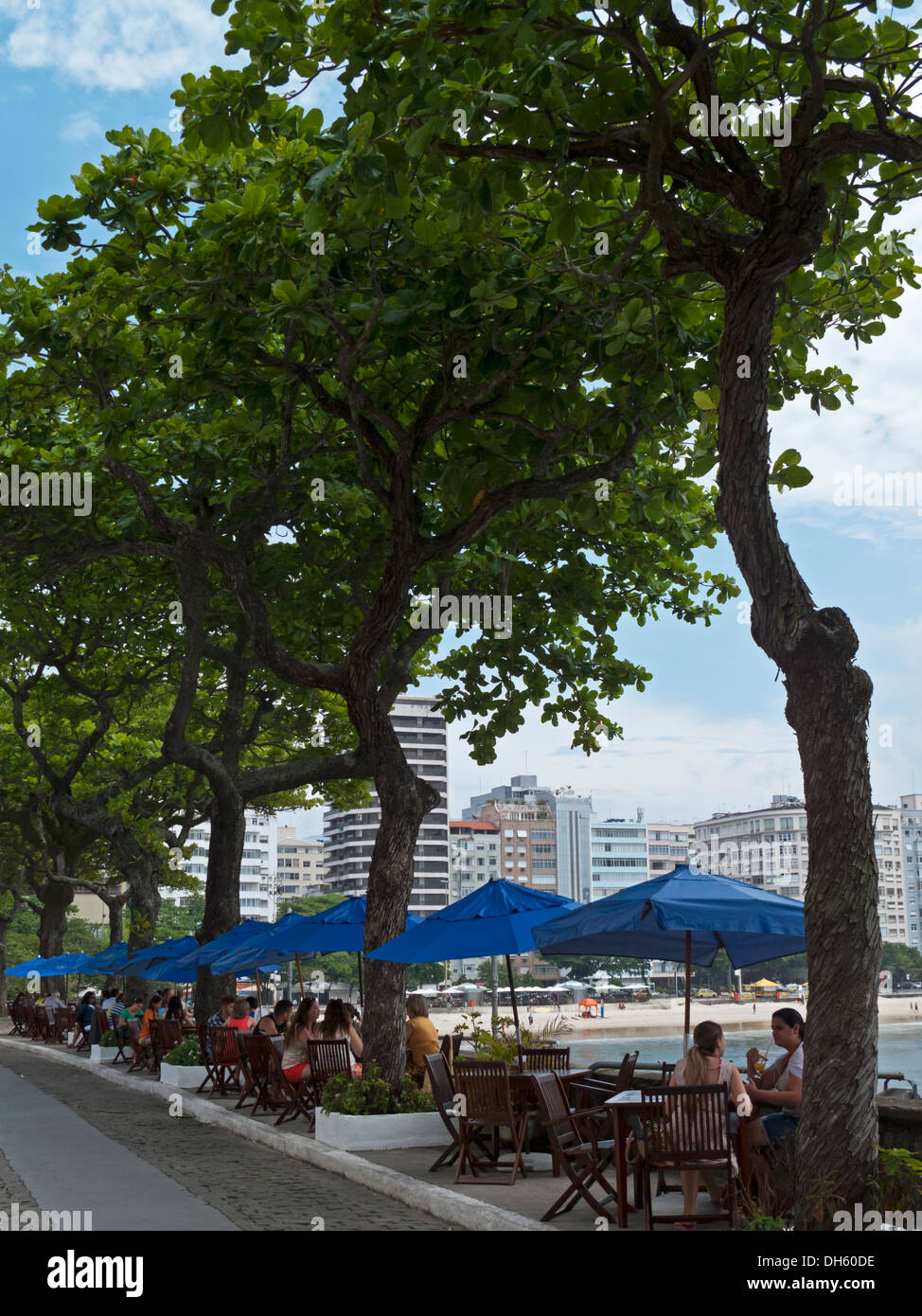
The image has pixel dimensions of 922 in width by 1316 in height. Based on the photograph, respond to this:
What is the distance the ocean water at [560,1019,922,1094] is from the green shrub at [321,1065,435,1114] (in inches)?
1780

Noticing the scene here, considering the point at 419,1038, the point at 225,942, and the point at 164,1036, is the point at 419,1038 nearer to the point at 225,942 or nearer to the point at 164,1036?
the point at 225,942

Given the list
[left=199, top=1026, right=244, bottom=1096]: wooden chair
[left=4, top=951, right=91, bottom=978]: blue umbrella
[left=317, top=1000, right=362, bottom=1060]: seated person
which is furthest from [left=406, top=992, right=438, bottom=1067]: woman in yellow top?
[left=4, top=951, right=91, bottom=978]: blue umbrella

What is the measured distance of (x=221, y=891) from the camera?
22781 mm

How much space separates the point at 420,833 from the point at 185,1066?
506 feet

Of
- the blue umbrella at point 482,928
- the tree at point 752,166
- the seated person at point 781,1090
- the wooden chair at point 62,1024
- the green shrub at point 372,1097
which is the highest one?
the tree at point 752,166

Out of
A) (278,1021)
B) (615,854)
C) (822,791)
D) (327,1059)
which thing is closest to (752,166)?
(822,791)

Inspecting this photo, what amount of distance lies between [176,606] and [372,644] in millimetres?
7103

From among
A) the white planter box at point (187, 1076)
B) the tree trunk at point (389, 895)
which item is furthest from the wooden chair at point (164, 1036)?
the tree trunk at point (389, 895)

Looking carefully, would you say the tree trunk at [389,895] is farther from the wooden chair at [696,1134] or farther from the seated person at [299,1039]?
the wooden chair at [696,1134]

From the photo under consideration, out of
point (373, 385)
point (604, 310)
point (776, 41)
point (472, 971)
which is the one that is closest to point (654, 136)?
point (776, 41)

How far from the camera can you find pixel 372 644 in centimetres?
1401

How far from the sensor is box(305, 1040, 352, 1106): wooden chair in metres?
14.5

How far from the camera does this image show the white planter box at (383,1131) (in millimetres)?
12805

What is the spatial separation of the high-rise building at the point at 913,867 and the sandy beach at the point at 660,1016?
50725 millimetres
